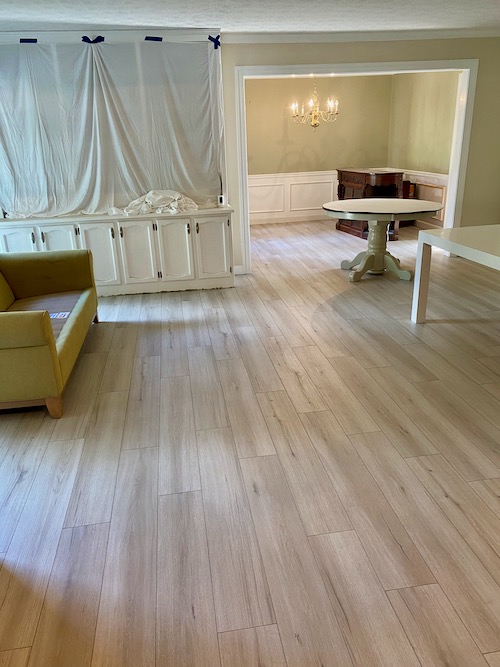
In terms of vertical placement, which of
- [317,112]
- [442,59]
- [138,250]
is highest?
[442,59]

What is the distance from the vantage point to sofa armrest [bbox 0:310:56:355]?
2545 millimetres

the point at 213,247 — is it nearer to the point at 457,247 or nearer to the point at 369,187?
the point at 457,247

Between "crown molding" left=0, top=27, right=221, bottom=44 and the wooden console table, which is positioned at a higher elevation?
"crown molding" left=0, top=27, right=221, bottom=44

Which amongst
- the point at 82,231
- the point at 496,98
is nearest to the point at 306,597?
the point at 82,231

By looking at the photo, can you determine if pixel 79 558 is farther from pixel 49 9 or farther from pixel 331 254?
pixel 331 254

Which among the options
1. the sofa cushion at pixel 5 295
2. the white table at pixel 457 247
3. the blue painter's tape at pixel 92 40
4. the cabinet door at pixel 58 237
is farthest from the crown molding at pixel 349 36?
the sofa cushion at pixel 5 295

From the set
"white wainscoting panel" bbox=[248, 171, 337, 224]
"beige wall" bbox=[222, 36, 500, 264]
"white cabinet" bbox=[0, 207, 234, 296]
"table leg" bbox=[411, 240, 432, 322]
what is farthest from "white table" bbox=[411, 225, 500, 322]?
"white wainscoting panel" bbox=[248, 171, 337, 224]

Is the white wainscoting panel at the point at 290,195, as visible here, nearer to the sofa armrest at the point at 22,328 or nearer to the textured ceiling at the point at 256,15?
the textured ceiling at the point at 256,15

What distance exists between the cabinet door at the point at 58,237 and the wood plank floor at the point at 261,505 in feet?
4.48

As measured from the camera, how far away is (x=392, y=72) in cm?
532

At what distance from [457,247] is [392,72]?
3012 mm

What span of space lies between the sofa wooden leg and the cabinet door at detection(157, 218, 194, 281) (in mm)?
2409

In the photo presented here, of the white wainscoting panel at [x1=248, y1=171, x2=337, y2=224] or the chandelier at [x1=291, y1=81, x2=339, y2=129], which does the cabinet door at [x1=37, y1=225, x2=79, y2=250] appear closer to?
the white wainscoting panel at [x1=248, y1=171, x2=337, y2=224]

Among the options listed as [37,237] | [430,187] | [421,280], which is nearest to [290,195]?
[430,187]
